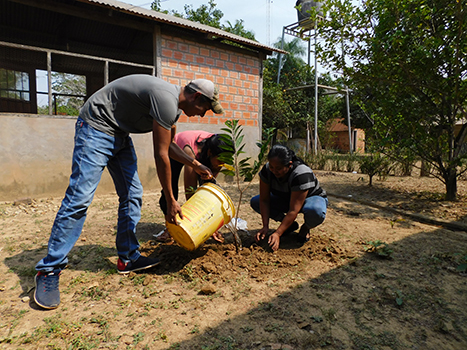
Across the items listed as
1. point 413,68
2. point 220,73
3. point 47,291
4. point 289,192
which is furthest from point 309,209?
point 220,73

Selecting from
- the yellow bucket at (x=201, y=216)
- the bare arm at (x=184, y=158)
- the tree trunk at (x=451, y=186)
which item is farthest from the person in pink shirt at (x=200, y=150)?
the tree trunk at (x=451, y=186)

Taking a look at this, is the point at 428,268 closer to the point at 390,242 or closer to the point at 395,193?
the point at 390,242

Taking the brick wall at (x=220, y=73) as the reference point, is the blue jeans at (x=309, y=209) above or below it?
below

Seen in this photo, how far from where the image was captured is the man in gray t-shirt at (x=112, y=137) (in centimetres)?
A: 203

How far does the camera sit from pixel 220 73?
23.5 feet

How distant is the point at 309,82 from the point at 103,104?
22.6 meters

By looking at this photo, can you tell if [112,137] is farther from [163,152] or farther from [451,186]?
[451,186]

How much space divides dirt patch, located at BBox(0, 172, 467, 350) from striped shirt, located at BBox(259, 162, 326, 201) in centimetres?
52

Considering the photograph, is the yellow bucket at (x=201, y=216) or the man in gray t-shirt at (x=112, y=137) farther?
the yellow bucket at (x=201, y=216)

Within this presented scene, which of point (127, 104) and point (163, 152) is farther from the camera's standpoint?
point (127, 104)

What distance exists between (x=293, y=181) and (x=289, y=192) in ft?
0.87

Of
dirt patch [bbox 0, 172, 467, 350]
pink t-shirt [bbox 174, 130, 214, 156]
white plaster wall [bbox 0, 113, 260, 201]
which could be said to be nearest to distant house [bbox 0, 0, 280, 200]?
white plaster wall [bbox 0, 113, 260, 201]

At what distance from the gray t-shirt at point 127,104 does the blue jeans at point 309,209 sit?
1.52 metres

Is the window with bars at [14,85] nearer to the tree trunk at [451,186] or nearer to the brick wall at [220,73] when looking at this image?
the brick wall at [220,73]
